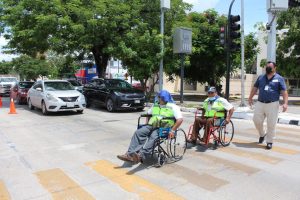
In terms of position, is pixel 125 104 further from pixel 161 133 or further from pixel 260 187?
pixel 260 187

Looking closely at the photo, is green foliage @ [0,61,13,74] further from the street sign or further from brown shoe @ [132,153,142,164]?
brown shoe @ [132,153,142,164]

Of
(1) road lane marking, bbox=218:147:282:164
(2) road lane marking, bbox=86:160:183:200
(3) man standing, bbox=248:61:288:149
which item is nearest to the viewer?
(2) road lane marking, bbox=86:160:183:200

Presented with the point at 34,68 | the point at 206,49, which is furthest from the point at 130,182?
the point at 34,68

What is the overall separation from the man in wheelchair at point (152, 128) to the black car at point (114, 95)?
340 inches

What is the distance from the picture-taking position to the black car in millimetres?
15711

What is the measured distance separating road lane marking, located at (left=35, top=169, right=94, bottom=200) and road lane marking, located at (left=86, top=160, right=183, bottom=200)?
590 mm

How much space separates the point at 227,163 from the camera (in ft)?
21.9

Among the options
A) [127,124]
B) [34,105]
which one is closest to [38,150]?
[127,124]

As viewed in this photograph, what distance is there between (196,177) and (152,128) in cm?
123

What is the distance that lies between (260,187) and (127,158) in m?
2.32

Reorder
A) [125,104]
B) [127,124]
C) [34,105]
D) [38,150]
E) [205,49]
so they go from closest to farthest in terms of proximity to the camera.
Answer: [38,150]
[127,124]
[125,104]
[34,105]
[205,49]

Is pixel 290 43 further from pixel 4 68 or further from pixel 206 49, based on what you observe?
pixel 4 68

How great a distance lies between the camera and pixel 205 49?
79.8 ft

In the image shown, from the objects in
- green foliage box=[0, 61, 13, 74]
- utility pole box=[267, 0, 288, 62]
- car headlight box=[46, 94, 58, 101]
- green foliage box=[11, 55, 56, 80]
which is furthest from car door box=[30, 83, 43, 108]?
green foliage box=[0, 61, 13, 74]
